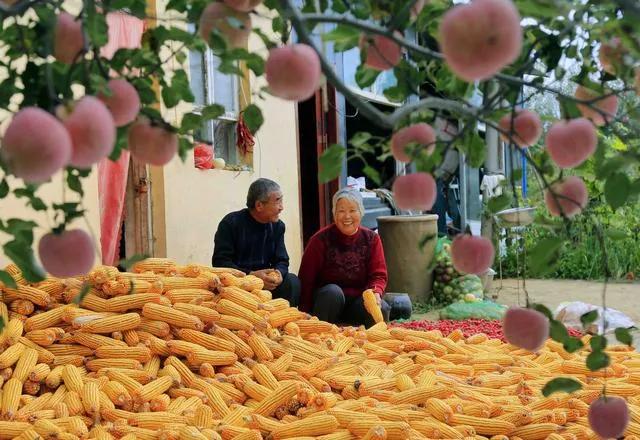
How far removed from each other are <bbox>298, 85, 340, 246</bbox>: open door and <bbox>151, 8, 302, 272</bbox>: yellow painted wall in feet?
2.16

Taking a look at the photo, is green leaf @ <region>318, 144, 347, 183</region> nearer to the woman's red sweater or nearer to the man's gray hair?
the man's gray hair

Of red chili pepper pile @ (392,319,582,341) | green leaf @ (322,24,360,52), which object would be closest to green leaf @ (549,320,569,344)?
green leaf @ (322,24,360,52)

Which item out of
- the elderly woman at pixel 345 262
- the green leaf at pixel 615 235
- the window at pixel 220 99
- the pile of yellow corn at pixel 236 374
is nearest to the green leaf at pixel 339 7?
the green leaf at pixel 615 235

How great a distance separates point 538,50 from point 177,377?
2.23 meters

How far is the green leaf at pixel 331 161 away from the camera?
1.05m

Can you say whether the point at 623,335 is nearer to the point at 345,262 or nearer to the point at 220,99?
the point at 345,262

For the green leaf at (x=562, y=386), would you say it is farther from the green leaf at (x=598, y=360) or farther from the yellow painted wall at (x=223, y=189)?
the yellow painted wall at (x=223, y=189)

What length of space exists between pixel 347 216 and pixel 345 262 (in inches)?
12.5

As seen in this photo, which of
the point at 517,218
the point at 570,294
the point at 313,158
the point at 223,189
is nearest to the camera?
the point at 517,218

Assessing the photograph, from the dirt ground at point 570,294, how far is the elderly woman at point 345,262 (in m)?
1.90

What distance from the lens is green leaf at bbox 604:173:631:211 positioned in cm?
93

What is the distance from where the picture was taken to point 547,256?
3.22 feet

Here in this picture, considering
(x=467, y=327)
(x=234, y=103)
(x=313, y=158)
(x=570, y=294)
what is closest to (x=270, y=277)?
(x=467, y=327)

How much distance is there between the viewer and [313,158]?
7750 mm
